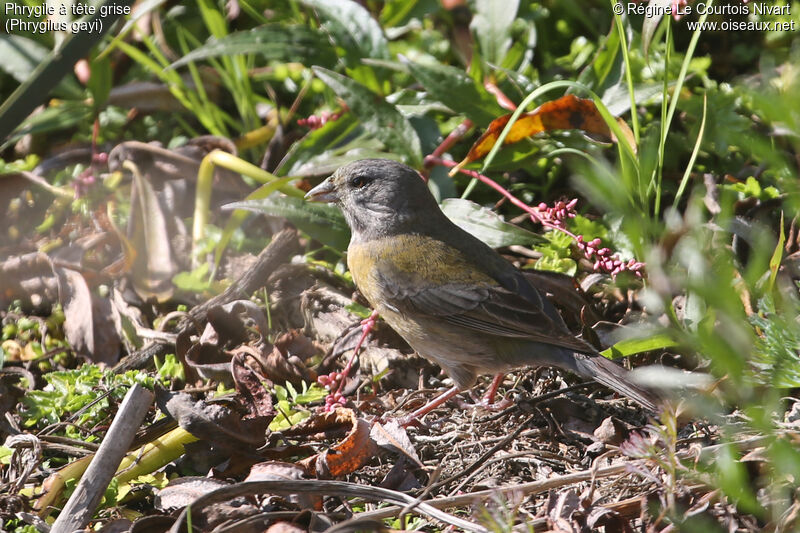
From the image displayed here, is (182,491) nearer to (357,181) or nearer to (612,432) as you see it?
(612,432)

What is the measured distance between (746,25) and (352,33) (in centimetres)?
254

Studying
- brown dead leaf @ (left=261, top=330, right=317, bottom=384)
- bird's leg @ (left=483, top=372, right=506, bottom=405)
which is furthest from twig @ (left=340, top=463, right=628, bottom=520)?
brown dead leaf @ (left=261, top=330, right=317, bottom=384)

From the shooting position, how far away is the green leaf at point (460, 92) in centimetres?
458

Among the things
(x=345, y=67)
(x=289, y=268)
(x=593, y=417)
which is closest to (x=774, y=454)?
(x=593, y=417)

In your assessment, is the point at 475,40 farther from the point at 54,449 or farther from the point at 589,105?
the point at 54,449

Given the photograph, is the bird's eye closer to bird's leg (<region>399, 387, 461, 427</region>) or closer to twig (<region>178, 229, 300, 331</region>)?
twig (<region>178, 229, 300, 331</region>)

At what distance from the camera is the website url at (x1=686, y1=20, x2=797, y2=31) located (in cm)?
507

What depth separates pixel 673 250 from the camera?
12.9 ft

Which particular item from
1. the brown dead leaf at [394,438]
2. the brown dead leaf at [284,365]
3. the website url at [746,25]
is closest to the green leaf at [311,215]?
the brown dead leaf at [284,365]

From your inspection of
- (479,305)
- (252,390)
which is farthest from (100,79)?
(479,305)

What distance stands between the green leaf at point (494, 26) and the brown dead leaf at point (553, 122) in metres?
0.66

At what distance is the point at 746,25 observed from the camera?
527cm

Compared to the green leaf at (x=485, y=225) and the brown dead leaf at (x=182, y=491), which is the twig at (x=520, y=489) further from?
the green leaf at (x=485, y=225)

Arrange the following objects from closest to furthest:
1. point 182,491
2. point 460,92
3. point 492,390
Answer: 1. point 182,491
2. point 492,390
3. point 460,92
